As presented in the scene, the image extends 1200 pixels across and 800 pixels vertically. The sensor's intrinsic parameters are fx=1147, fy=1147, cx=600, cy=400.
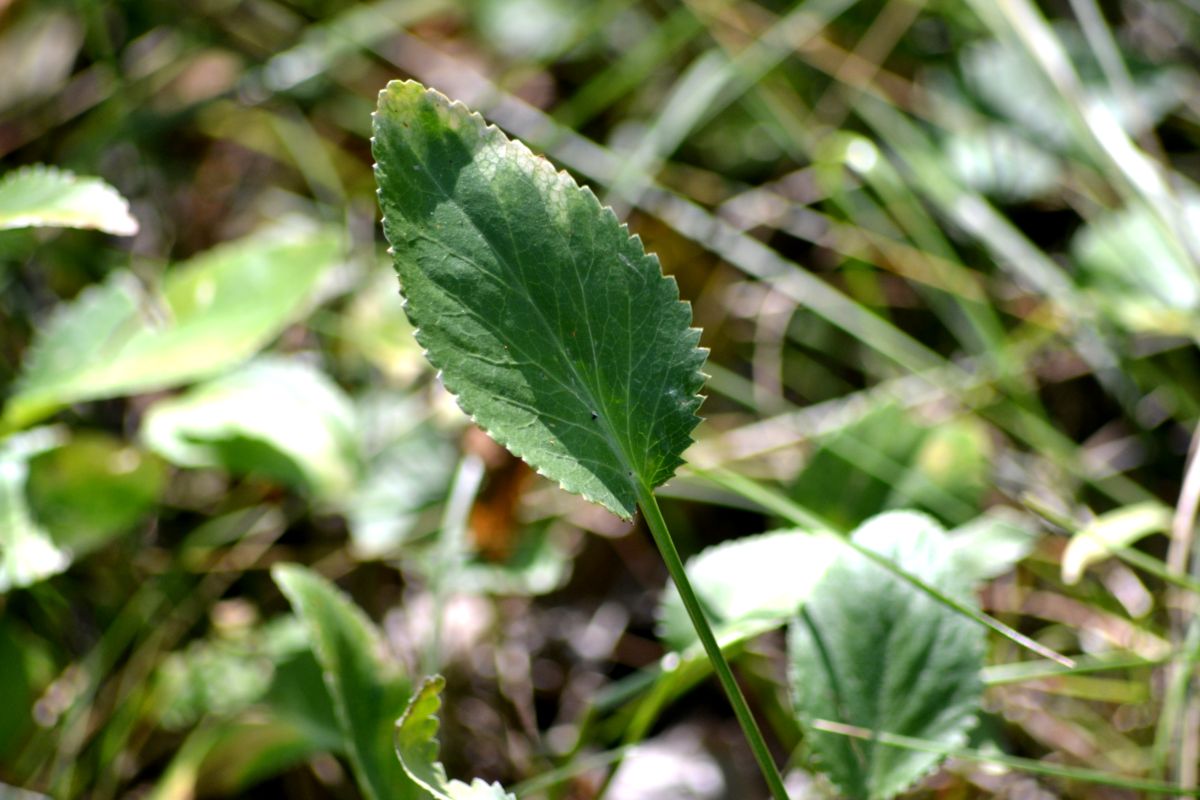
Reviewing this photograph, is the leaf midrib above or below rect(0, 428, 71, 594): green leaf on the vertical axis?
above

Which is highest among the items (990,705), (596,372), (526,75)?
(526,75)

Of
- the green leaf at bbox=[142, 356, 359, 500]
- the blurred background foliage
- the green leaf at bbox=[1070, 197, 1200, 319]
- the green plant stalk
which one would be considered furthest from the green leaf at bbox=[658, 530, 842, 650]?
the green leaf at bbox=[1070, 197, 1200, 319]

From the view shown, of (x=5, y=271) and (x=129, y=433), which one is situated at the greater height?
(x=5, y=271)

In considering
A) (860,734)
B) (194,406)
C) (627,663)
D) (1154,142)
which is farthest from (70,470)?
(1154,142)

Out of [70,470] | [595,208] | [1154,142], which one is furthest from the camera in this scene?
[1154,142]

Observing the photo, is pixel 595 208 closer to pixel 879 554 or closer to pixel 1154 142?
pixel 879 554

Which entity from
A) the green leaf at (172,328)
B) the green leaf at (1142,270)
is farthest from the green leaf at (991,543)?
the green leaf at (172,328)

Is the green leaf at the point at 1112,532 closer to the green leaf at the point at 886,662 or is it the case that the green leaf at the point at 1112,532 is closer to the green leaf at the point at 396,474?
the green leaf at the point at 886,662

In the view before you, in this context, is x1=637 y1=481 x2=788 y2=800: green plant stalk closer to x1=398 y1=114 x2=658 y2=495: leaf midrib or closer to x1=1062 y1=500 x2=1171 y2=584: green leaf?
x1=398 y1=114 x2=658 y2=495: leaf midrib
